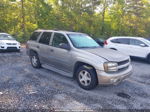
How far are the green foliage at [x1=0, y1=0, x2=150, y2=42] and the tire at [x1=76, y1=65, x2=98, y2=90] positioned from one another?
14829 mm

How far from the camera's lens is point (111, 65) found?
14.7 feet

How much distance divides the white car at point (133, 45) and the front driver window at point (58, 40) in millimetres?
5657

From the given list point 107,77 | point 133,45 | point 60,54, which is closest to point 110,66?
point 107,77

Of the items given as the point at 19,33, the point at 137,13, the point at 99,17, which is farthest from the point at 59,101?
the point at 137,13

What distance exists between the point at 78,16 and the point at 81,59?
722 inches

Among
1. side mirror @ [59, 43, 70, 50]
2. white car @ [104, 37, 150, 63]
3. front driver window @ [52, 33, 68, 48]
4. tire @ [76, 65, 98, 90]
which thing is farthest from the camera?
white car @ [104, 37, 150, 63]

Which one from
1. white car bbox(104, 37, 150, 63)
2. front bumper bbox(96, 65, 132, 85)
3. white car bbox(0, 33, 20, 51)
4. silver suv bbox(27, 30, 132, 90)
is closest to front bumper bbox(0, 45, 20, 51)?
white car bbox(0, 33, 20, 51)

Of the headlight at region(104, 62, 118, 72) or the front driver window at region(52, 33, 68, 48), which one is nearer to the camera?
the headlight at region(104, 62, 118, 72)

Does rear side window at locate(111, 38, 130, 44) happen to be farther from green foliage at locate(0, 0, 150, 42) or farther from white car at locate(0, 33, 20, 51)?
green foliage at locate(0, 0, 150, 42)

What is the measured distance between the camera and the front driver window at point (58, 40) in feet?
18.4

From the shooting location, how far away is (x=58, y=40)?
5812mm

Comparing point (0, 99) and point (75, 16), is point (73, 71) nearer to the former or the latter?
point (0, 99)

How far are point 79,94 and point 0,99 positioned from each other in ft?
7.05

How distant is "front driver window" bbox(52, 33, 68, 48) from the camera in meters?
5.61
